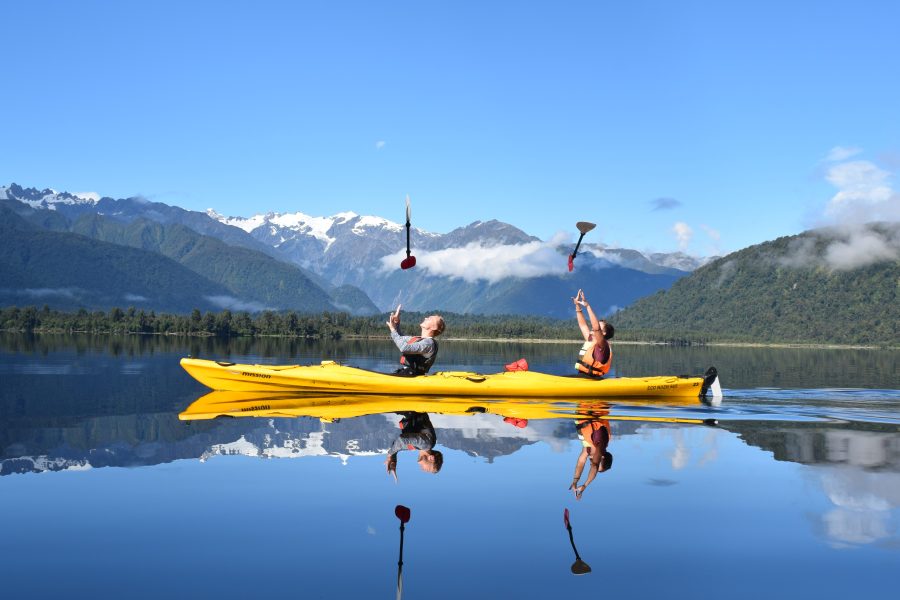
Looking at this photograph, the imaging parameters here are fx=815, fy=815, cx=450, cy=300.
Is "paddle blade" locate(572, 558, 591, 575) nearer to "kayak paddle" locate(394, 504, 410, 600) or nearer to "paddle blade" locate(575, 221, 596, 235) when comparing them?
"kayak paddle" locate(394, 504, 410, 600)

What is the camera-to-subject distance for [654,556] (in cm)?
919

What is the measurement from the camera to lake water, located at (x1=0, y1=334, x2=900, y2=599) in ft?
27.5

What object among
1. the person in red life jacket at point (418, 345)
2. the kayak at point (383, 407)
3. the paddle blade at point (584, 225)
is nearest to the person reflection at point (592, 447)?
the kayak at point (383, 407)

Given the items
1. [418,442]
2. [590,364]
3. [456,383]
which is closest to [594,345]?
[590,364]

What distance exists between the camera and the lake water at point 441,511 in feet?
27.5

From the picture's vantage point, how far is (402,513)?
35.3ft

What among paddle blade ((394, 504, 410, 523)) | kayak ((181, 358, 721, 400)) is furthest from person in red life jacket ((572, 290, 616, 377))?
paddle blade ((394, 504, 410, 523))

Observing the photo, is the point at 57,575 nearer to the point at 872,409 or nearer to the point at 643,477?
the point at 643,477

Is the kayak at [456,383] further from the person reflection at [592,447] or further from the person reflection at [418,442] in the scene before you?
the person reflection at [418,442]

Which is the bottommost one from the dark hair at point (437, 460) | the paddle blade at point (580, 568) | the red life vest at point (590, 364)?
the paddle blade at point (580, 568)

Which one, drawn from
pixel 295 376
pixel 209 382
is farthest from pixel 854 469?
pixel 209 382

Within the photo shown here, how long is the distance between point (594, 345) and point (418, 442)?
9.30m

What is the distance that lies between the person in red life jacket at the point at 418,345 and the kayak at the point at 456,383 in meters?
0.41

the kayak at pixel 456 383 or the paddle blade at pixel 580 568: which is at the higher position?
the kayak at pixel 456 383
